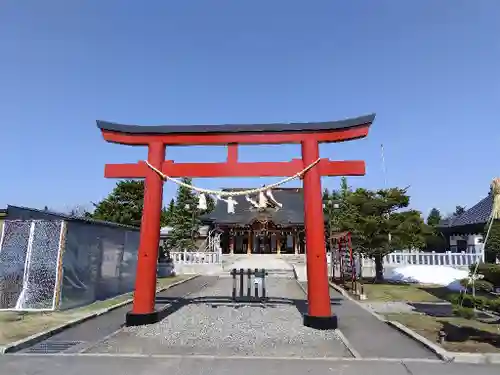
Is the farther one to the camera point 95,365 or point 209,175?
point 209,175

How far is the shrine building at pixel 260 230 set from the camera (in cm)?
4019

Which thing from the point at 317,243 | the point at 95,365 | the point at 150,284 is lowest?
the point at 95,365

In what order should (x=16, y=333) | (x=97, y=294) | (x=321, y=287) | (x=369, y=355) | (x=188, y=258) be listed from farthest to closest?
(x=188, y=258), (x=97, y=294), (x=321, y=287), (x=16, y=333), (x=369, y=355)

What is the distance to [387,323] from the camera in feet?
31.2

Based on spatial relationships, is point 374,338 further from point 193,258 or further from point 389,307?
point 193,258

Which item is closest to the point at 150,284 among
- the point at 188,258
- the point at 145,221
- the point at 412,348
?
the point at 145,221

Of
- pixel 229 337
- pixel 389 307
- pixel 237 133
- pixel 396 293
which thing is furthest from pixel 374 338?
pixel 396 293

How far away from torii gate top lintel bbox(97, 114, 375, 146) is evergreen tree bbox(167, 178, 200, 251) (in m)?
28.1

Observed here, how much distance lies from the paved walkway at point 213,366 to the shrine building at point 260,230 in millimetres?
33366

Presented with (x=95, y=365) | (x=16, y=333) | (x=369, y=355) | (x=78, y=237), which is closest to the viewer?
(x=95, y=365)

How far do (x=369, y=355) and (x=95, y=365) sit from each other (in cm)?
478

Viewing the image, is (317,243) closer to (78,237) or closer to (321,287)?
(321,287)

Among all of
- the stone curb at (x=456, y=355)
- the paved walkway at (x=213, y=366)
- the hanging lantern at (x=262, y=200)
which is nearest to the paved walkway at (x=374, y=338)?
the stone curb at (x=456, y=355)

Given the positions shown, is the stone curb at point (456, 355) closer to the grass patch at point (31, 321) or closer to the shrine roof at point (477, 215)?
the grass patch at point (31, 321)
